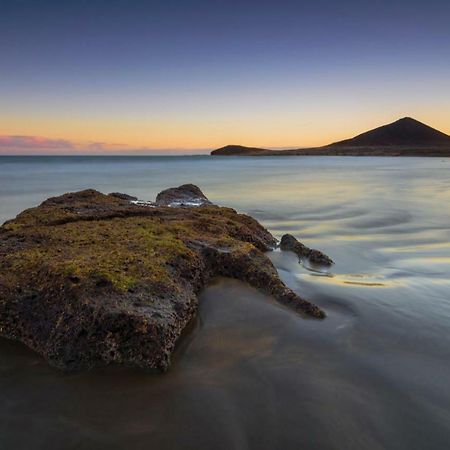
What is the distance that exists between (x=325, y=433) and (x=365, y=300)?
2.11m

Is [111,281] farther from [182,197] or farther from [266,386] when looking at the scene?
[182,197]

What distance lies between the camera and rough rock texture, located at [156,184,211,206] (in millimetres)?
8163

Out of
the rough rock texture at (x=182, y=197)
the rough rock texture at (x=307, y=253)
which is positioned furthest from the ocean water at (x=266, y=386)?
the rough rock texture at (x=182, y=197)

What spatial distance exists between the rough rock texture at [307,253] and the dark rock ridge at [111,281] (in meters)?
1.31

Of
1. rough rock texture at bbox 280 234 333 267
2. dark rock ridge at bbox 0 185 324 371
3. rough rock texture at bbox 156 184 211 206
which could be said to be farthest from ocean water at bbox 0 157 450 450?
rough rock texture at bbox 156 184 211 206

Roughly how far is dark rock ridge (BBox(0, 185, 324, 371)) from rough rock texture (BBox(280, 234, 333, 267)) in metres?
1.31

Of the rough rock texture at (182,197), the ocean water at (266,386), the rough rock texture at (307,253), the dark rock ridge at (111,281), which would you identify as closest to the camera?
the ocean water at (266,386)

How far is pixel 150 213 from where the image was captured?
6008mm

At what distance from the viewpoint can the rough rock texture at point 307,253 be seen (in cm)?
569

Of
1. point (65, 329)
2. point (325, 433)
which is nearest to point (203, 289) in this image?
point (65, 329)

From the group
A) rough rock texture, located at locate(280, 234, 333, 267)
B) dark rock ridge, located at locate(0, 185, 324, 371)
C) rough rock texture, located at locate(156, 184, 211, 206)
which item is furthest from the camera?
rough rock texture, located at locate(156, 184, 211, 206)

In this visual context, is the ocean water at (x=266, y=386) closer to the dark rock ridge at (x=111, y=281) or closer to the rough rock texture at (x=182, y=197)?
the dark rock ridge at (x=111, y=281)

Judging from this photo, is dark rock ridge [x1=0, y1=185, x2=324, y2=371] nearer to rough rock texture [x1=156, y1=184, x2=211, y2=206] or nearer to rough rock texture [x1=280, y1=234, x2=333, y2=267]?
rough rock texture [x1=280, y1=234, x2=333, y2=267]

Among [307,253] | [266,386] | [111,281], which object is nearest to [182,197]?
[307,253]
